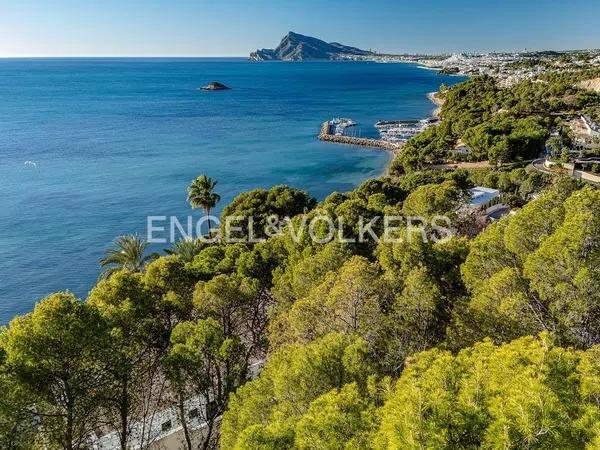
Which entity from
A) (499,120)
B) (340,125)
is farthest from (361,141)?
(499,120)

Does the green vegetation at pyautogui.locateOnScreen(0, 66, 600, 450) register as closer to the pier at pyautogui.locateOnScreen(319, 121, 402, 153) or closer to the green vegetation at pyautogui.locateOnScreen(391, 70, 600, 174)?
the green vegetation at pyautogui.locateOnScreen(391, 70, 600, 174)

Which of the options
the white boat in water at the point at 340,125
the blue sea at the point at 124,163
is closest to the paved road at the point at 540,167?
the blue sea at the point at 124,163

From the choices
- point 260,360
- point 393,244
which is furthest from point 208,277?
point 393,244

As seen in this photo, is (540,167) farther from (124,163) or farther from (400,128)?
(124,163)

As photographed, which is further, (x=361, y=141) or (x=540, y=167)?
(x=361, y=141)

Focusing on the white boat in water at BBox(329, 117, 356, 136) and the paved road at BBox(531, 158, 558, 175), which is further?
the white boat in water at BBox(329, 117, 356, 136)

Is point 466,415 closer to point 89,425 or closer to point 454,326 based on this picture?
point 454,326

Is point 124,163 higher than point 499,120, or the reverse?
point 499,120

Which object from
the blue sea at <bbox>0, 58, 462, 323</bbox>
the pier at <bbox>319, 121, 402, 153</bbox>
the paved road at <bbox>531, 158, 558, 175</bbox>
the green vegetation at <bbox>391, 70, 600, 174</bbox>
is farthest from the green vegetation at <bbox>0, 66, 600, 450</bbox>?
the pier at <bbox>319, 121, 402, 153</bbox>

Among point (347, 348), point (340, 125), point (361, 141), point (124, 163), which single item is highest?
point (340, 125)

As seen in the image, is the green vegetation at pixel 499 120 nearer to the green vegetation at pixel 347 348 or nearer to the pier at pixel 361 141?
the pier at pixel 361 141
